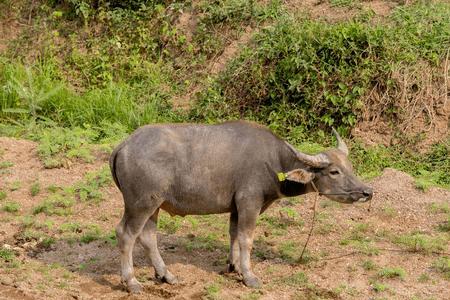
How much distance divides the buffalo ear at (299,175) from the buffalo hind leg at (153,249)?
1.26m

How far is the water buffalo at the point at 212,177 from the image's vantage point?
756cm

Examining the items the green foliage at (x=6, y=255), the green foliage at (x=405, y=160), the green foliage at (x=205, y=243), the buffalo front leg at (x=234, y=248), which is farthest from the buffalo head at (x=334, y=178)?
the green foliage at (x=6, y=255)

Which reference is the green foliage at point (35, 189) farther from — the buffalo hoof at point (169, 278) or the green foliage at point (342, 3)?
the green foliage at point (342, 3)

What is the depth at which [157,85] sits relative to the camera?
42.5 feet

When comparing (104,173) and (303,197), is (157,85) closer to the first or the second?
(104,173)

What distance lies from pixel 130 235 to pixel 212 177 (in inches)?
35.2

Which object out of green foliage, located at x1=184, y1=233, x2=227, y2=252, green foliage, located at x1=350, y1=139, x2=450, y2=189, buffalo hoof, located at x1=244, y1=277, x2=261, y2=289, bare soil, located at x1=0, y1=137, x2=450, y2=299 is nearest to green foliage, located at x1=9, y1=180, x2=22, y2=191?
bare soil, located at x1=0, y1=137, x2=450, y2=299

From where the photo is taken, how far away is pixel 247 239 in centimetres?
782

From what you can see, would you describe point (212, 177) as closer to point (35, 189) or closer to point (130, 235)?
point (130, 235)

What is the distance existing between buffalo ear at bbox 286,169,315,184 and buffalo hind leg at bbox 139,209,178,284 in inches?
49.6

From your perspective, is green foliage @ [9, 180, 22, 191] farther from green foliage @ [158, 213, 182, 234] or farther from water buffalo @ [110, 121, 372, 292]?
water buffalo @ [110, 121, 372, 292]

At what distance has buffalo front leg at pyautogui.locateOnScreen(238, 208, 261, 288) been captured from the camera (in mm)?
7766

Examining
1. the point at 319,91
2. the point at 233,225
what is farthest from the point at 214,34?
the point at 233,225

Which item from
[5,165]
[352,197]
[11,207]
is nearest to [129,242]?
[352,197]
